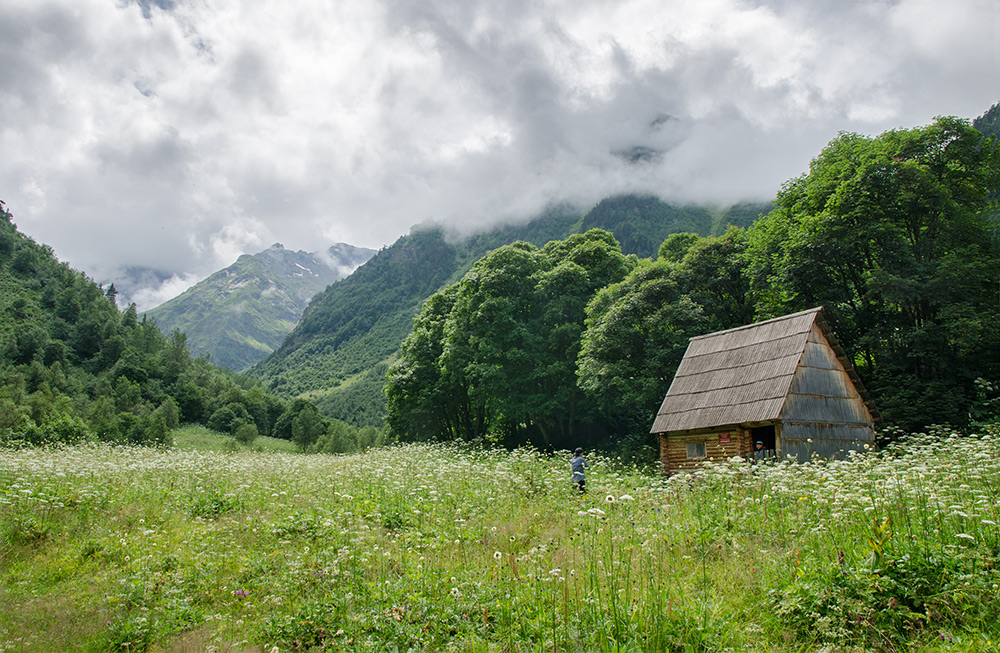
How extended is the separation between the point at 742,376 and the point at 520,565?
15087mm

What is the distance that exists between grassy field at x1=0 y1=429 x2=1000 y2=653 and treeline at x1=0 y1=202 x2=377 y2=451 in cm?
5017

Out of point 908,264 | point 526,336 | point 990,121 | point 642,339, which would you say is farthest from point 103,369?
point 990,121

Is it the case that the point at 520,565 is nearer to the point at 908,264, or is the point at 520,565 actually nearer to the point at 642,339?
the point at 642,339

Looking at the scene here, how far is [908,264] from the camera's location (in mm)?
24562

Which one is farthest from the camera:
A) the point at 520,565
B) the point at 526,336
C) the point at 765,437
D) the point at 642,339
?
the point at 526,336

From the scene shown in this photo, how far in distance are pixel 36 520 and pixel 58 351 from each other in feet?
313

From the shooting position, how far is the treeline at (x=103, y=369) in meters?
69.0

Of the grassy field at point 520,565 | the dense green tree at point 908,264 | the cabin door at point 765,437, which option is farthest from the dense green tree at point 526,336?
the grassy field at point 520,565

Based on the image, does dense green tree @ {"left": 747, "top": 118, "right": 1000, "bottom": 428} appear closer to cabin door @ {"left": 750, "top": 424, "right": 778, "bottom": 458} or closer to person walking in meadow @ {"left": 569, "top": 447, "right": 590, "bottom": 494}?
cabin door @ {"left": 750, "top": 424, "right": 778, "bottom": 458}

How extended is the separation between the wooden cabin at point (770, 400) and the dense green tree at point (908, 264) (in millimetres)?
4851

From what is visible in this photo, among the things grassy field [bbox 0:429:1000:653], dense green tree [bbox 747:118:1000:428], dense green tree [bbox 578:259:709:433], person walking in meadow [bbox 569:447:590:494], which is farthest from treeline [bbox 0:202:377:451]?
dense green tree [bbox 747:118:1000:428]

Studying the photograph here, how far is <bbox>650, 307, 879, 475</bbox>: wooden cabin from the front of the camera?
59.0 feet

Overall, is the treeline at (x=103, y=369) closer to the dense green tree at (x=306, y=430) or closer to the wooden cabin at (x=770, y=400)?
the dense green tree at (x=306, y=430)

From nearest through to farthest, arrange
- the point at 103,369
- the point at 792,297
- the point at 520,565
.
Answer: the point at 520,565
the point at 792,297
the point at 103,369
